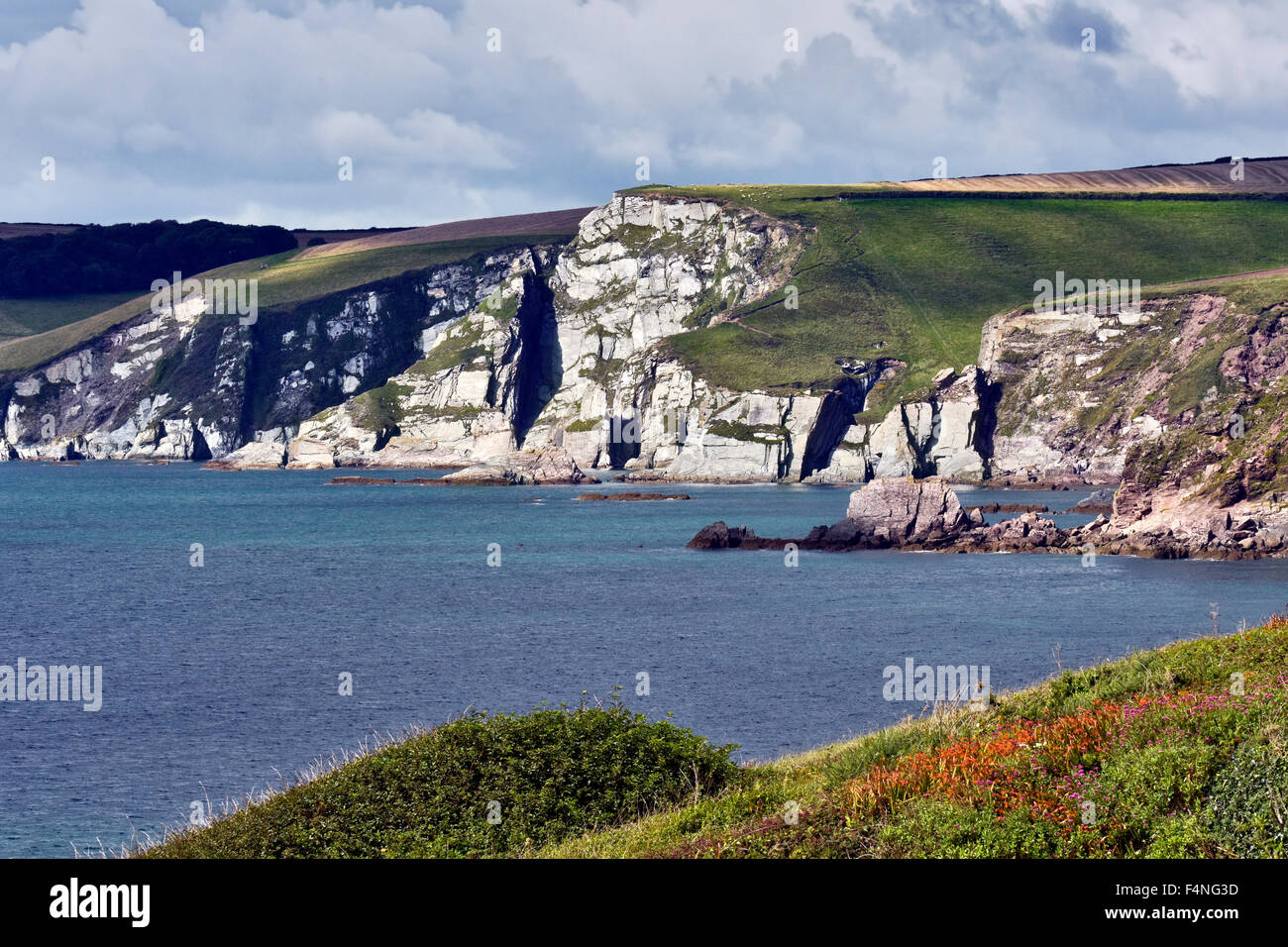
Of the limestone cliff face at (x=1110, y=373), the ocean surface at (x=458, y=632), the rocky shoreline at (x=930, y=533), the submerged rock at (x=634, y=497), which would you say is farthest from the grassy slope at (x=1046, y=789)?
the limestone cliff face at (x=1110, y=373)

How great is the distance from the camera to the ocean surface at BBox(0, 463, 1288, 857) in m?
34.3

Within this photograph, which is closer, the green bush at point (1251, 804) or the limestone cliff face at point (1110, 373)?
the green bush at point (1251, 804)

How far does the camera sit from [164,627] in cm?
5728

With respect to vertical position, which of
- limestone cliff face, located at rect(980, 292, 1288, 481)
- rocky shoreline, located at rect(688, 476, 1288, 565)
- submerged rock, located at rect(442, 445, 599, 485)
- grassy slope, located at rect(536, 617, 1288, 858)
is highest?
limestone cliff face, located at rect(980, 292, 1288, 481)

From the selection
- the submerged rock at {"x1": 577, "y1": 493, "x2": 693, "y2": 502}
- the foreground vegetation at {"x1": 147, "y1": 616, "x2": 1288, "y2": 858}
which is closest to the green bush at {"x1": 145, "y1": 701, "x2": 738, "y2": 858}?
the foreground vegetation at {"x1": 147, "y1": 616, "x2": 1288, "y2": 858}

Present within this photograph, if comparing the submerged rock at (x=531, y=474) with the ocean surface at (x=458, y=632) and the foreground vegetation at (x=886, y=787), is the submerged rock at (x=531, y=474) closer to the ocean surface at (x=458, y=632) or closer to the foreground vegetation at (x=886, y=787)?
the ocean surface at (x=458, y=632)

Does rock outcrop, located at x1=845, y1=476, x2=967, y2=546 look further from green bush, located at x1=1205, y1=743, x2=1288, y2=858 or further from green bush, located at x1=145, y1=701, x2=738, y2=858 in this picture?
green bush, located at x1=1205, y1=743, x2=1288, y2=858

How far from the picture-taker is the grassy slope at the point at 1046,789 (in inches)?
457

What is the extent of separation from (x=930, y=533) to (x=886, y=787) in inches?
2958

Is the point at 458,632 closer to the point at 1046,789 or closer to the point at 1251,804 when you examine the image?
the point at 1046,789

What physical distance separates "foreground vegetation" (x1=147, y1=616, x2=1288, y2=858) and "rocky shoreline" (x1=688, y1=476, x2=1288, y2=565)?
65.6 m

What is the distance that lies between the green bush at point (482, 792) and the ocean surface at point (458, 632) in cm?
1082

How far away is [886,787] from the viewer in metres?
13.4

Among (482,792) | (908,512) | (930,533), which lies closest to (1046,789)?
(482,792)
